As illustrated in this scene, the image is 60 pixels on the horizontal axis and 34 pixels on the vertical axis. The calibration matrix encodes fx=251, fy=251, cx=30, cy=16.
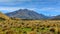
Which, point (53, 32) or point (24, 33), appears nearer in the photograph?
point (53, 32)

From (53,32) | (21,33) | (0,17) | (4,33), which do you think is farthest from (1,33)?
Answer: (0,17)

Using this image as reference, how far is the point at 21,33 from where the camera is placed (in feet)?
58.7

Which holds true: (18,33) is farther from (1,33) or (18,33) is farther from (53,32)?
(53,32)

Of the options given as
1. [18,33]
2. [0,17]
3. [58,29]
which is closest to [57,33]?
[58,29]

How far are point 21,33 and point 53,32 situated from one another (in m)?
2.43

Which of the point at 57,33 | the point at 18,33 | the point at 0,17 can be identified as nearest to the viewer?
the point at 57,33

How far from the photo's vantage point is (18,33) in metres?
17.6

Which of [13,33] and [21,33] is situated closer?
[13,33]

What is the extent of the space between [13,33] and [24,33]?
1.92 m

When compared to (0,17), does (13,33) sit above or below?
above

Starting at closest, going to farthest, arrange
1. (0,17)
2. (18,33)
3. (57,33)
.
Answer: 1. (57,33)
2. (18,33)
3. (0,17)

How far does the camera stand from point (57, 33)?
640 inches

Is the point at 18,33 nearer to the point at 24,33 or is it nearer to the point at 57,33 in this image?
the point at 24,33

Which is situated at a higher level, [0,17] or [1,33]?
[1,33]
